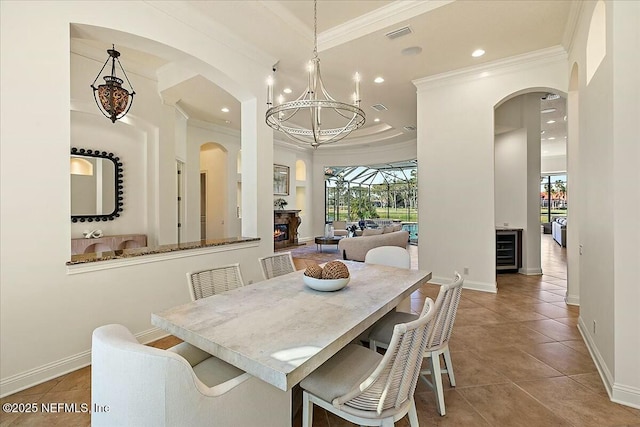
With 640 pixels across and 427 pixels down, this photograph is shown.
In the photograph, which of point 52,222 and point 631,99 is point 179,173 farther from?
point 631,99

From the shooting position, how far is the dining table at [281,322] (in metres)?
1.22

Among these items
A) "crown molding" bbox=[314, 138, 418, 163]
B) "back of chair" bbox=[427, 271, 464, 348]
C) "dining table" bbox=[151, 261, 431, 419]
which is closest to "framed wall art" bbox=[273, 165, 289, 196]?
"crown molding" bbox=[314, 138, 418, 163]

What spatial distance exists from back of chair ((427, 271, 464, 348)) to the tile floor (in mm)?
477

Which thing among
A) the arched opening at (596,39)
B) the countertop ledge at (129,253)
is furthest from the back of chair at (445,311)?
the countertop ledge at (129,253)

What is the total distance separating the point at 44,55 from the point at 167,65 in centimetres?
241

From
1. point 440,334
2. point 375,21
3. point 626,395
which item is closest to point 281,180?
point 375,21

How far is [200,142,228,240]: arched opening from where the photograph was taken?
26.3 feet

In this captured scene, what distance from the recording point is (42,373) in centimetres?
229

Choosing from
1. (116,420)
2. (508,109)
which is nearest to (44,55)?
(116,420)

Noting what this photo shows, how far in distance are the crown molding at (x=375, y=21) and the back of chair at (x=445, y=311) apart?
2.95 m

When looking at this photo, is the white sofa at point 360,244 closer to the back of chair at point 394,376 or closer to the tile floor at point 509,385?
the tile floor at point 509,385

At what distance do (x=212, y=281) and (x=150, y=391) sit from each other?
1.29 metres

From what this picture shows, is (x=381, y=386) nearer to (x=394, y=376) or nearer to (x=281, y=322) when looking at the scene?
(x=394, y=376)

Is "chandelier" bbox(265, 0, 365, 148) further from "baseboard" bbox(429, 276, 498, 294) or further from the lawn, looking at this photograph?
the lawn
